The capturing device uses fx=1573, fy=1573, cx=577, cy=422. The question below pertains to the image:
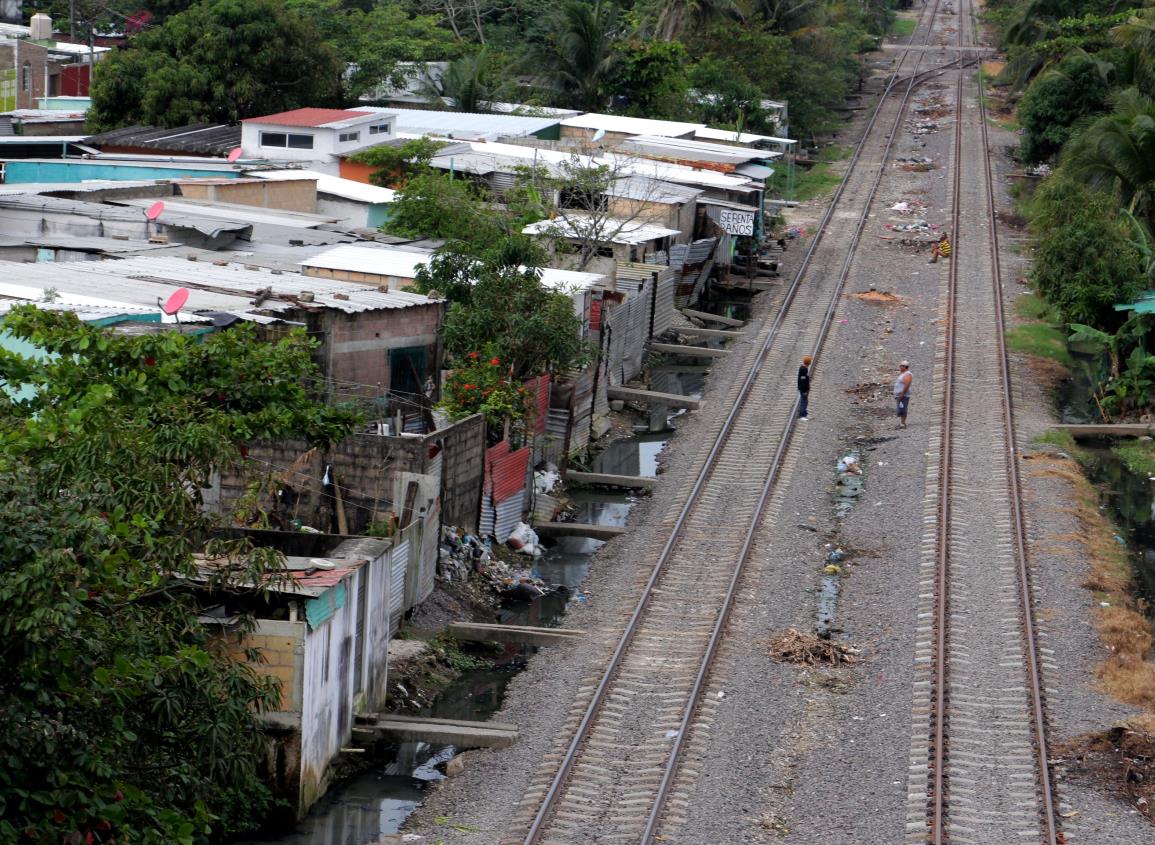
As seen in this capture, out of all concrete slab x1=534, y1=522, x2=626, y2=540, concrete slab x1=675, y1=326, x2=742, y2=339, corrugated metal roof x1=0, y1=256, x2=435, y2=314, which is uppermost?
corrugated metal roof x1=0, y1=256, x2=435, y2=314

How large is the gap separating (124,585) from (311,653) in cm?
286

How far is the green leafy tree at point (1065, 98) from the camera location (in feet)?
149

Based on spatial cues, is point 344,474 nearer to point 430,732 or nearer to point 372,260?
point 430,732

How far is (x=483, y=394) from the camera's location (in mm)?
19984

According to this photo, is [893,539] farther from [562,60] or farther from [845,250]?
[562,60]

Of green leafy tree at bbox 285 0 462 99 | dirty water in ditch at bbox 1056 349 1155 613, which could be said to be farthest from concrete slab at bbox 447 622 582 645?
green leafy tree at bbox 285 0 462 99

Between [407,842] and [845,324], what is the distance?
22.5m

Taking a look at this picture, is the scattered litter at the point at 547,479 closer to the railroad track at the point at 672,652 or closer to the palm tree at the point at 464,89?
the railroad track at the point at 672,652

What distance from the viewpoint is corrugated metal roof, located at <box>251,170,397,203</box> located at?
1232 inches

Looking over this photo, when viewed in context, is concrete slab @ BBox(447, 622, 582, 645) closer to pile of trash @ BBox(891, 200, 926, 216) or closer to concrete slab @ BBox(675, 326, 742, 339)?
concrete slab @ BBox(675, 326, 742, 339)

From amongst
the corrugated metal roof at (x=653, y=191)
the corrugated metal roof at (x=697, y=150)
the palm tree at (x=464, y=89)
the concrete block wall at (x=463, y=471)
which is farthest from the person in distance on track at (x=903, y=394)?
the palm tree at (x=464, y=89)

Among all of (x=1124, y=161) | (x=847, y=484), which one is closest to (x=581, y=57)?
(x=1124, y=161)

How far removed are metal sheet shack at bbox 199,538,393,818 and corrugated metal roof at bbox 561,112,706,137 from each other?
31698 millimetres

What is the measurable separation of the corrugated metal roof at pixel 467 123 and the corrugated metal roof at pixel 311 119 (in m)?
2.39
